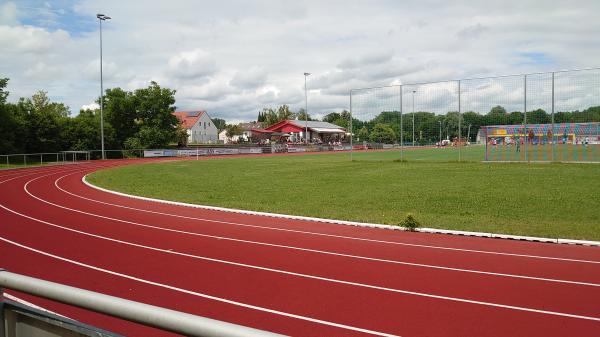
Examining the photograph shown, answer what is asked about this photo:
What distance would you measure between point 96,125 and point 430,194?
44.2 m

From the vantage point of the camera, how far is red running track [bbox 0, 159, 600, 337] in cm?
605

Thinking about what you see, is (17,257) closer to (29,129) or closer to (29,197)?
(29,197)

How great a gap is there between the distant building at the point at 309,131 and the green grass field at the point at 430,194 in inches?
2713

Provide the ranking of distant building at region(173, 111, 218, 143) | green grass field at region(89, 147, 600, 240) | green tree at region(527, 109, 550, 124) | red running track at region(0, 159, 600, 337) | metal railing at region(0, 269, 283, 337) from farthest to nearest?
distant building at region(173, 111, 218, 143) → green tree at region(527, 109, 550, 124) → green grass field at region(89, 147, 600, 240) → red running track at region(0, 159, 600, 337) → metal railing at region(0, 269, 283, 337)

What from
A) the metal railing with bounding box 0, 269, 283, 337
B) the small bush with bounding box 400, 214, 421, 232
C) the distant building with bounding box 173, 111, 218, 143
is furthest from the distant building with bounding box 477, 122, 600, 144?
the distant building with bounding box 173, 111, 218, 143

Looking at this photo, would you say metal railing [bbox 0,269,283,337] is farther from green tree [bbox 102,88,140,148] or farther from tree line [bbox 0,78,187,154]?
green tree [bbox 102,88,140,148]

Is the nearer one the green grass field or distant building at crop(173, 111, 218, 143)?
the green grass field

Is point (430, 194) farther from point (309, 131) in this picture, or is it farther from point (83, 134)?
point (309, 131)

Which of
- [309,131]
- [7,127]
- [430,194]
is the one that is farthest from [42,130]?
[309,131]

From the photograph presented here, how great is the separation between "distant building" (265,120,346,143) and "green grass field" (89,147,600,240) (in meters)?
68.9

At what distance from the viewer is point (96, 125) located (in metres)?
51.6

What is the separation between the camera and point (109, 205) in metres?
16.9

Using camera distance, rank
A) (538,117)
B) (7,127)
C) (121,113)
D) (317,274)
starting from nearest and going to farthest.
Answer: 1. (317,274)
2. (538,117)
3. (7,127)
4. (121,113)

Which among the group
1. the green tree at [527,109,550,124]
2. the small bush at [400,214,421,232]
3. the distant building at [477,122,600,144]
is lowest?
the small bush at [400,214,421,232]
